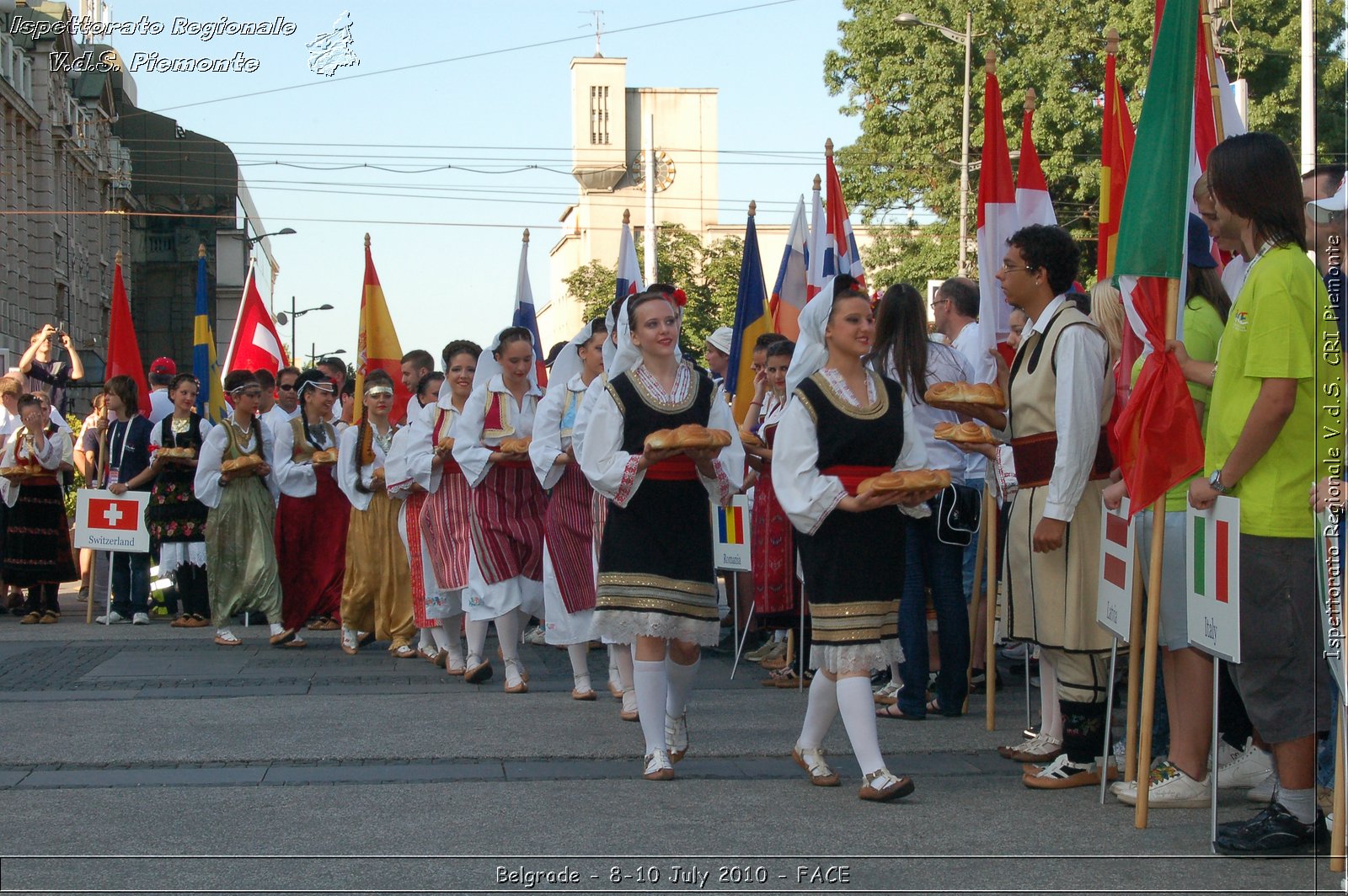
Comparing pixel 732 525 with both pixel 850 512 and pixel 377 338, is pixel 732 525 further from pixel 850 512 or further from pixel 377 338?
pixel 850 512

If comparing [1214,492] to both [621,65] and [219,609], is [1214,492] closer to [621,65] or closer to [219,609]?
[219,609]

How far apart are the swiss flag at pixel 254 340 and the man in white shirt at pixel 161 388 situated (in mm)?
578

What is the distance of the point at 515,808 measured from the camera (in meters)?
5.70

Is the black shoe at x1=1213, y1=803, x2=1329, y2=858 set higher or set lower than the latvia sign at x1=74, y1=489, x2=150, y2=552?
lower

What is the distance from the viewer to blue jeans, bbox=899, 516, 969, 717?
7.53m

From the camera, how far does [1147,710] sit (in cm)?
520

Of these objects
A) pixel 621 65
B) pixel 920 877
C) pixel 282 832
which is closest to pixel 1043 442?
pixel 920 877

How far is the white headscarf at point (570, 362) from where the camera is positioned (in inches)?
335

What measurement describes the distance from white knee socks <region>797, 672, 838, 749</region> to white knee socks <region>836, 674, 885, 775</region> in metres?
0.12

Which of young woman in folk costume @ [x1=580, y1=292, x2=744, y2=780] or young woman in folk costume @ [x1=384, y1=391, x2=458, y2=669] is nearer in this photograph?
young woman in folk costume @ [x1=580, y1=292, x2=744, y2=780]

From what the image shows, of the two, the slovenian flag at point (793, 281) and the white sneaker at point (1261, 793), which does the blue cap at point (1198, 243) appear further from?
the slovenian flag at point (793, 281)

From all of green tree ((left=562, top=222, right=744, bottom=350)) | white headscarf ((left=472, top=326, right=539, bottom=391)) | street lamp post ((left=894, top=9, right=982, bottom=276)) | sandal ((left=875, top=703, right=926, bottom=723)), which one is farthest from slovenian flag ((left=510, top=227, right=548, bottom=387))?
green tree ((left=562, top=222, right=744, bottom=350))

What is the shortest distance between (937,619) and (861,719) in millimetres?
1992

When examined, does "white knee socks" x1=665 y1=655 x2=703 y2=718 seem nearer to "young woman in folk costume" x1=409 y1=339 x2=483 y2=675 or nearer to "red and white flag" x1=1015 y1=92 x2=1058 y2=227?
"young woman in folk costume" x1=409 y1=339 x2=483 y2=675
